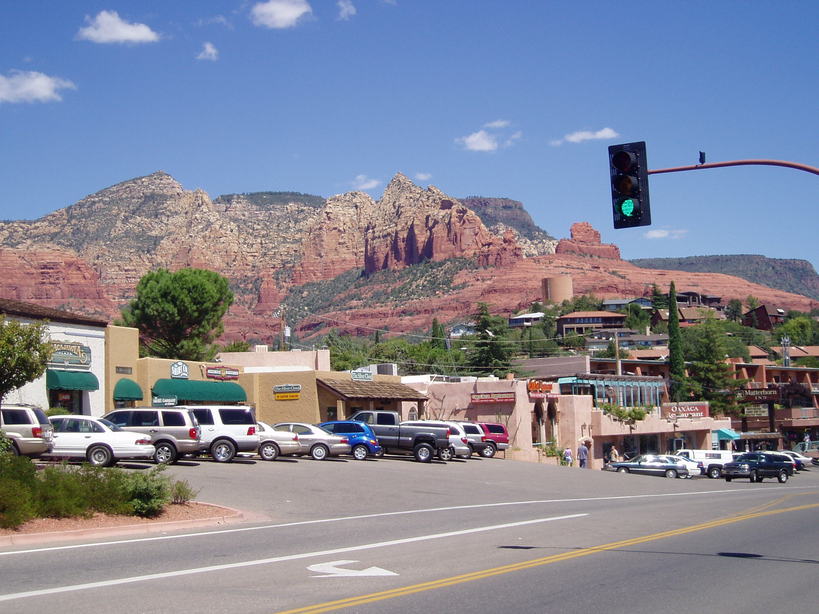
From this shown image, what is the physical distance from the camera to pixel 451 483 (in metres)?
29.2

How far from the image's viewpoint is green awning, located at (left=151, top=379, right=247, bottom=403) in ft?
130

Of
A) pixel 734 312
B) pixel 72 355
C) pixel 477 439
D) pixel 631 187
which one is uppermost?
pixel 734 312

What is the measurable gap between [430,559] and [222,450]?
1699 cm

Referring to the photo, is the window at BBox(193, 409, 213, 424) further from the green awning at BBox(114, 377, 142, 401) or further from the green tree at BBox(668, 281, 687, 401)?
the green tree at BBox(668, 281, 687, 401)

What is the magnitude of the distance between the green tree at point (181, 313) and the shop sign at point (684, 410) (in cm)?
3274

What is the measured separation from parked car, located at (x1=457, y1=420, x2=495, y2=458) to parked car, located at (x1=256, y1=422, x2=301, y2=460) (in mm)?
10570

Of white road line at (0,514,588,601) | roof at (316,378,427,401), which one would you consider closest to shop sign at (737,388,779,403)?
roof at (316,378,427,401)

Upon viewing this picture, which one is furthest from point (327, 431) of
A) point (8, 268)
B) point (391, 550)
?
point (8, 268)

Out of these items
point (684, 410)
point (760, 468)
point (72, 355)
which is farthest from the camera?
point (684, 410)

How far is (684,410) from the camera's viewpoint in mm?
67188

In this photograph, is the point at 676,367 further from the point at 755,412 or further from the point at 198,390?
the point at 198,390

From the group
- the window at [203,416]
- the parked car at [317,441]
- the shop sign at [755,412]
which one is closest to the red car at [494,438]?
the parked car at [317,441]

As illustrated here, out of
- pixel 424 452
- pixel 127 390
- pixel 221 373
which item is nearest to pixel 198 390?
pixel 221 373

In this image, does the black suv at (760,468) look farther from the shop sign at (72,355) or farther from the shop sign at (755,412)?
the shop sign at (755,412)
